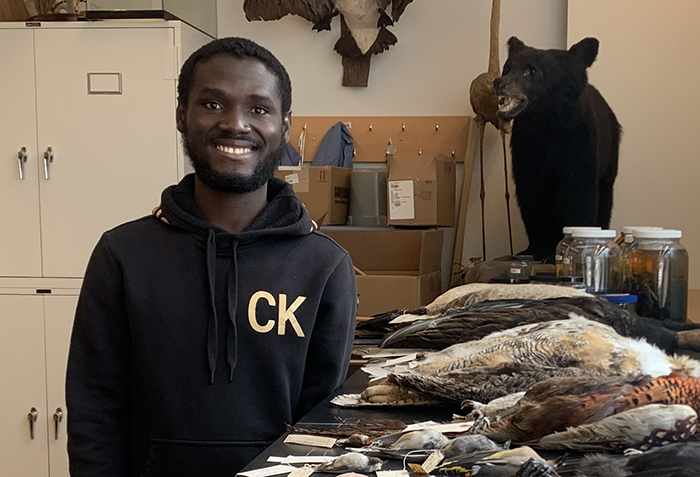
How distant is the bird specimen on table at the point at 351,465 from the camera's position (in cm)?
76

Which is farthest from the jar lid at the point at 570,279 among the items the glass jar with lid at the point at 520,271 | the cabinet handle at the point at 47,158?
the cabinet handle at the point at 47,158

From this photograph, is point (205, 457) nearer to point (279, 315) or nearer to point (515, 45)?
point (279, 315)

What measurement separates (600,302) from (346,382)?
441 millimetres

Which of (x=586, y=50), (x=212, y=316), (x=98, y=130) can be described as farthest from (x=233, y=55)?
(x=98, y=130)

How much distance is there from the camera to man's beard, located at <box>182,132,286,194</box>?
128cm

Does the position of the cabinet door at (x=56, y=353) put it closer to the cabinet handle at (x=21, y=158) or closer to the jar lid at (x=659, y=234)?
the cabinet handle at (x=21, y=158)

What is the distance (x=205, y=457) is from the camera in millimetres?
1218

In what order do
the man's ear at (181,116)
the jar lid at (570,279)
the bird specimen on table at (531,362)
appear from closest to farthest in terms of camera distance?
the bird specimen on table at (531,362)
the man's ear at (181,116)
the jar lid at (570,279)

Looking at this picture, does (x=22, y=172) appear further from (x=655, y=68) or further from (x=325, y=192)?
(x=655, y=68)

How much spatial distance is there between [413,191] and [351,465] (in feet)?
8.69

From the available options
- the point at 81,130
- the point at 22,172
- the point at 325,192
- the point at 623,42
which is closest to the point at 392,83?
the point at 325,192

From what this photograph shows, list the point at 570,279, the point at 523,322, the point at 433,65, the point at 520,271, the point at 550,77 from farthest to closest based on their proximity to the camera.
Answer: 1. the point at 433,65
2. the point at 550,77
3. the point at 520,271
4. the point at 570,279
5. the point at 523,322

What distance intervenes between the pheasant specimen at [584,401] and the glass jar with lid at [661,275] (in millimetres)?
945

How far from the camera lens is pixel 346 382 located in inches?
47.6
